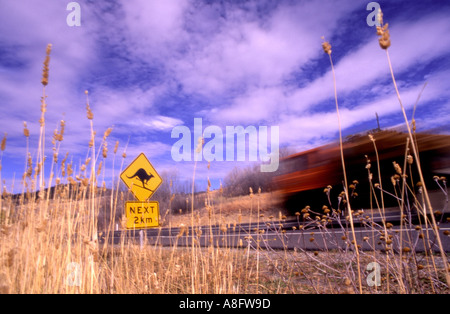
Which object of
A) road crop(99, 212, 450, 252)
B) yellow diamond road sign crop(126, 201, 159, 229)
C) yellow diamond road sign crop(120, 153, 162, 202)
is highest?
yellow diamond road sign crop(120, 153, 162, 202)

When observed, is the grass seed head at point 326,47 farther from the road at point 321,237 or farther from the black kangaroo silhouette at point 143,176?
the black kangaroo silhouette at point 143,176

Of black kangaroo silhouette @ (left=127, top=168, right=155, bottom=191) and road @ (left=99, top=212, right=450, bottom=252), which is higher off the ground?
black kangaroo silhouette @ (left=127, top=168, right=155, bottom=191)

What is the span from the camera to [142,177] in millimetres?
6059

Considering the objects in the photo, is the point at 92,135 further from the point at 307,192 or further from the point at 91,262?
the point at 307,192

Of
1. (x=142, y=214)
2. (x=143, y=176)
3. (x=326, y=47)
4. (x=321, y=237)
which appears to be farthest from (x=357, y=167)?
(x=326, y=47)

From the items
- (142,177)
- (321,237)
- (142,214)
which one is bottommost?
(321,237)

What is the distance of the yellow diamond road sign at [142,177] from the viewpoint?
5855 mm

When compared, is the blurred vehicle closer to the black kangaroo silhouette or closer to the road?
the road

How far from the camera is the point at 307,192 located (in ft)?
29.6

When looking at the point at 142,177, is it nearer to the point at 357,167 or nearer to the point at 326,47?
the point at 326,47

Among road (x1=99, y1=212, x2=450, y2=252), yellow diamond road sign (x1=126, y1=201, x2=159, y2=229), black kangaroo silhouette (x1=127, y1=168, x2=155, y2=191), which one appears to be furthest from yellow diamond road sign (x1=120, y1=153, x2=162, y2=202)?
road (x1=99, y1=212, x2=450, y2=252)

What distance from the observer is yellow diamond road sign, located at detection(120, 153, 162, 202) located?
5855 millimetres

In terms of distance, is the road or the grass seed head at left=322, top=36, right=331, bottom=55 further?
the road
